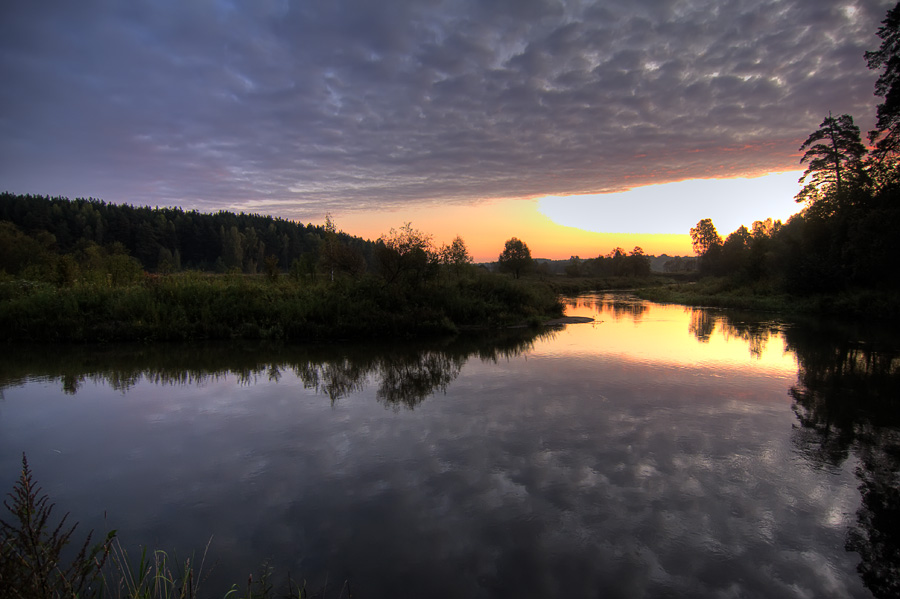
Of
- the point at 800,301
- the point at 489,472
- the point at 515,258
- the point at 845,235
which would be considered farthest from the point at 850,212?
the point at 515,258

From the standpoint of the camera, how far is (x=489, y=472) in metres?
5.98

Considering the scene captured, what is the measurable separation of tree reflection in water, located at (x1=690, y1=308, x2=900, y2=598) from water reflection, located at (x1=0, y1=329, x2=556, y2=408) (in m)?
A: 6.98

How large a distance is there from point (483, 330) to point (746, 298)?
26004mm

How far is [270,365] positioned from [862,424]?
14.0m

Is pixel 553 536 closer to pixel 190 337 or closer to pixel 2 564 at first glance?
pixel 2 564

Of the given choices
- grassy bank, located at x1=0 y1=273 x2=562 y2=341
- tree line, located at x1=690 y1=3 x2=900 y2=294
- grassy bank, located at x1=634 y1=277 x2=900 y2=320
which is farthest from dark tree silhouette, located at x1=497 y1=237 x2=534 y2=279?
grassy bank, located at x1=0 y1=273 x2=562 y2=341

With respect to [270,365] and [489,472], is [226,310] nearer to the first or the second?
[270,365]

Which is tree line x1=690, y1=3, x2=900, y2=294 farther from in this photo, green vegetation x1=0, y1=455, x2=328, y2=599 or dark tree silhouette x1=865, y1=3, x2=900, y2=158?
green vegetation x1=0, y1=455, x2=328, y2=599

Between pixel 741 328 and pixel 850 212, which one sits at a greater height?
pixel 850 212

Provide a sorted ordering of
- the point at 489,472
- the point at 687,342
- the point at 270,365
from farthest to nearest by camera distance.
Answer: the point at 687,342, the point at 270,365, the point at 489,472

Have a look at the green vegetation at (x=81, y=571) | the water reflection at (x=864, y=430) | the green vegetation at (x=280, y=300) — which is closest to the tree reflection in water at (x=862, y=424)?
the water reflection at (x=864, y=430)

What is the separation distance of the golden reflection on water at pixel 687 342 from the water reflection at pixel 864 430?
1.13 meters

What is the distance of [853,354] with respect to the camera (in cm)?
1409

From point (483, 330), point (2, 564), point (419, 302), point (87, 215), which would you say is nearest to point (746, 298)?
point (483, 330)
